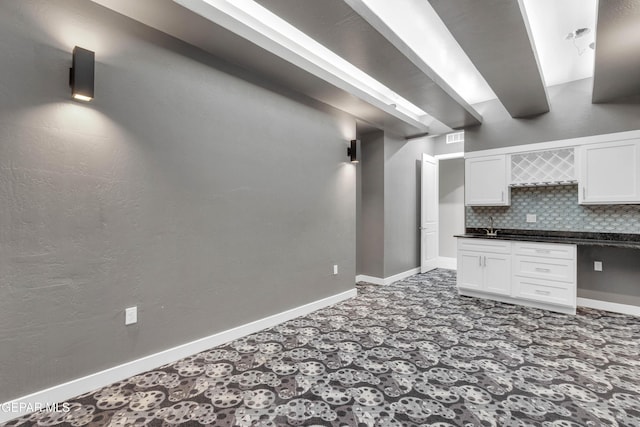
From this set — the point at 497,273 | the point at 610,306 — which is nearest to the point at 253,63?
the point at 497,273

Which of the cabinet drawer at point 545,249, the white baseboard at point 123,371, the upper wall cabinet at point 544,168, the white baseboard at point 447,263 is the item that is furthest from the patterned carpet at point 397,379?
the white baseboard at point 447,263

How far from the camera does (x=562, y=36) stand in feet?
10.1

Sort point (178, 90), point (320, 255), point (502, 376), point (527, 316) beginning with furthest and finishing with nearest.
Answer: point (320, 255) → point (527, 316) → point (178, 90) → point (502, 376)

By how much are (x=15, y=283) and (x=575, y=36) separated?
16.5 ft

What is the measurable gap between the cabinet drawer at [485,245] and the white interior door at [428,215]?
1.50 meters

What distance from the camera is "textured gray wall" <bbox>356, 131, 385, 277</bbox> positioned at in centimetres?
525

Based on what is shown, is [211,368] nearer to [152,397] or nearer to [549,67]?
[152,397]

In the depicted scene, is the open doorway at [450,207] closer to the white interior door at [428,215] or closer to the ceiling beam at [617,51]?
the white interior door at [428,215]

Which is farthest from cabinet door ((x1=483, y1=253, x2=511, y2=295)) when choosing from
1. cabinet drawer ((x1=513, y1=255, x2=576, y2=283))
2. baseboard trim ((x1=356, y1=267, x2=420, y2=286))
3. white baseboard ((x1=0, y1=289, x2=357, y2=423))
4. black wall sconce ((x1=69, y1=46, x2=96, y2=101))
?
black wall sconce ((x1=69, y1=46, x2=96, y2=101))

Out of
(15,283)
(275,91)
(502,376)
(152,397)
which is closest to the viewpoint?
(15,283)

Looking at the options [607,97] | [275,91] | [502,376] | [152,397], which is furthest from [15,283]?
[607,97]

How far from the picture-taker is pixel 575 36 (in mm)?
3043

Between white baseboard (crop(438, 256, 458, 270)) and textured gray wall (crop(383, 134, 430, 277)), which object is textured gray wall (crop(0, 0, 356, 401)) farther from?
white baseboard (crop(438, 256, 458, 270))

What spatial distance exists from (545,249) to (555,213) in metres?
0.75
